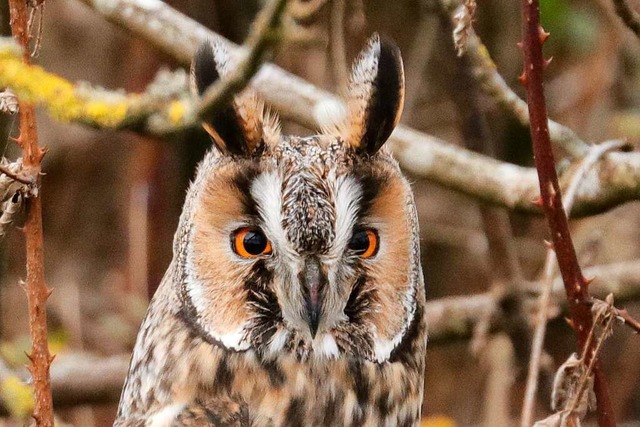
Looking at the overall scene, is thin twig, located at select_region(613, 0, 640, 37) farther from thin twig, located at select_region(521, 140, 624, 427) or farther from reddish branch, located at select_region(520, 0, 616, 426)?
reddish branch, located at select_region(520, 0, 616, 426)

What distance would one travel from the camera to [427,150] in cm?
267

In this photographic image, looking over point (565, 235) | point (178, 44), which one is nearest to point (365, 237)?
point (565, 235)

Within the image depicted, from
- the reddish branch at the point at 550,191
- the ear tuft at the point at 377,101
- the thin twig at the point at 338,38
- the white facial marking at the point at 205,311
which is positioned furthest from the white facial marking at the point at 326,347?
the thin twig at the point at 338,38

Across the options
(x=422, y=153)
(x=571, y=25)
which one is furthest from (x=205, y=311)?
(x=571, y=25)

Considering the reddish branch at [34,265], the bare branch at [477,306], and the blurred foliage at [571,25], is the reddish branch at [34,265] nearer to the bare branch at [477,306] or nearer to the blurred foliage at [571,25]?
the bare branch at [477,306]

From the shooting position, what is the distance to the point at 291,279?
5.99 ft

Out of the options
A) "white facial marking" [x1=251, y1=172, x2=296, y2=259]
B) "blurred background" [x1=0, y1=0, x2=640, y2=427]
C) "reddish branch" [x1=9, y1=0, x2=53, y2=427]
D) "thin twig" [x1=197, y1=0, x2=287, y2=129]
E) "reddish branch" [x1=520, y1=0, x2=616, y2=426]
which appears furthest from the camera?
"blurred background" [x1=0, y1=0, x2=640, y2=427]

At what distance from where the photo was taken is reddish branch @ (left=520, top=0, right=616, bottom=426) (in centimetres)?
159

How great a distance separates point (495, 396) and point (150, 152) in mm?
1730

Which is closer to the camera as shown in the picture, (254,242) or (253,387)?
(254,242)

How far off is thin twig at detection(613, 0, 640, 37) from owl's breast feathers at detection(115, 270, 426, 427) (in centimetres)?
83

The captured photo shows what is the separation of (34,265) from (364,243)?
0.66m

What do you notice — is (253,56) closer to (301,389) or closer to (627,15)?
(301,389)

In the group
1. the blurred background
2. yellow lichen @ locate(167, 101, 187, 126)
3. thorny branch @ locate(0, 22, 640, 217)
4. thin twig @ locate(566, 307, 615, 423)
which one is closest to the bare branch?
the blurred background
